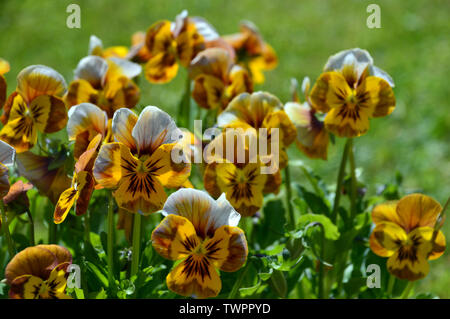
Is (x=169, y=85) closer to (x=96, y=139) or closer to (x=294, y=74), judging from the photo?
(x=294, y=74)

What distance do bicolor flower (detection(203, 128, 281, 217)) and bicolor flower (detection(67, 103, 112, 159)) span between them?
0.69ft

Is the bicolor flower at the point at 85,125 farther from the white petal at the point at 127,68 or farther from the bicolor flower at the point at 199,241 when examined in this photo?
the white petal at the point at 127,68

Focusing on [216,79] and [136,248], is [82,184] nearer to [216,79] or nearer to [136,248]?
[136,248]

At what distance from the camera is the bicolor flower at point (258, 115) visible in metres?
1.36

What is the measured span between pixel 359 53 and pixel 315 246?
46 centimetres

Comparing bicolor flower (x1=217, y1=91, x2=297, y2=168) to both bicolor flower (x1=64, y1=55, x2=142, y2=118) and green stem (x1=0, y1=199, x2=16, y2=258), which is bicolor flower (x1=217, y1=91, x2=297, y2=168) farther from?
green stem (x1=0, y1=199, x2=16, y2=258)

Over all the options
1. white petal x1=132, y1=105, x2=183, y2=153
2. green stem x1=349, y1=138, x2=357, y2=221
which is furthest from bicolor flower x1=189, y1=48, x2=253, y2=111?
white petal x1=132, y1=105, x2=183, y2=153

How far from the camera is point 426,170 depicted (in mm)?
3121

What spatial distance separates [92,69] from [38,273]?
1.93ft

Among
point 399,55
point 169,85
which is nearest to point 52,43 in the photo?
point 169,85

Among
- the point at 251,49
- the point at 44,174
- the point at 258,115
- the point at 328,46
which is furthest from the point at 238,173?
the point at 328,46

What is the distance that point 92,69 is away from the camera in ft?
5.08

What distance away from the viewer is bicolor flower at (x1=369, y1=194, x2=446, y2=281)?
1.31 meters

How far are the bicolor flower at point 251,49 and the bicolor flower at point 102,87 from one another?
1.93ft
